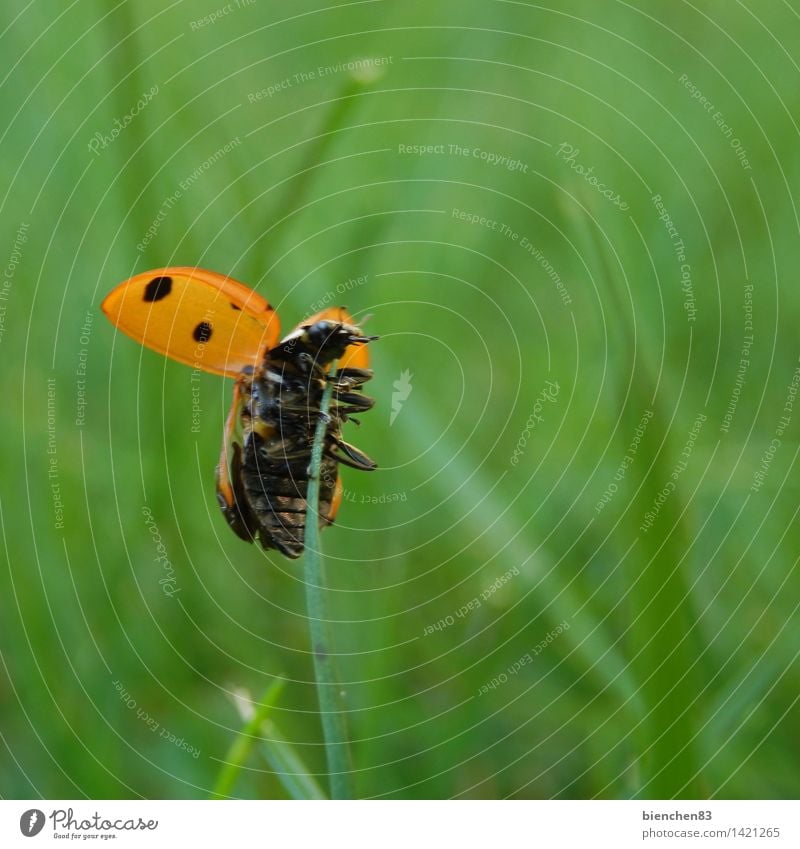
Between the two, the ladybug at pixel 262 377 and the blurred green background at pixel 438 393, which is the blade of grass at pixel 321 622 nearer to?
the ladybug at pixel 262 377

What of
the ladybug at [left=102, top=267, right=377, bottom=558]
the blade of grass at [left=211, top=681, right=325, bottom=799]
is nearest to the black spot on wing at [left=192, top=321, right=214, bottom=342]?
the ladybug at [left=102, top=267, right=377, bottom=558]

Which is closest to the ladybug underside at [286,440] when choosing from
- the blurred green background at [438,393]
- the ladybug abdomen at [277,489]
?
the ladybug abdomen at [277,489]

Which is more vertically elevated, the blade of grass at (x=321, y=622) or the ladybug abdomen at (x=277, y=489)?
the ladybug abdomen at (x=277, y=489)

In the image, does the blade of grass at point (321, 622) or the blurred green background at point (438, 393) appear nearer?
the blade of grass at point (321, 622)

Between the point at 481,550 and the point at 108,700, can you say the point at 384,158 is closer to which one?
the point at 481,550

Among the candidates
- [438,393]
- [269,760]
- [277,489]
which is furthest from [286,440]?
[438,393]
